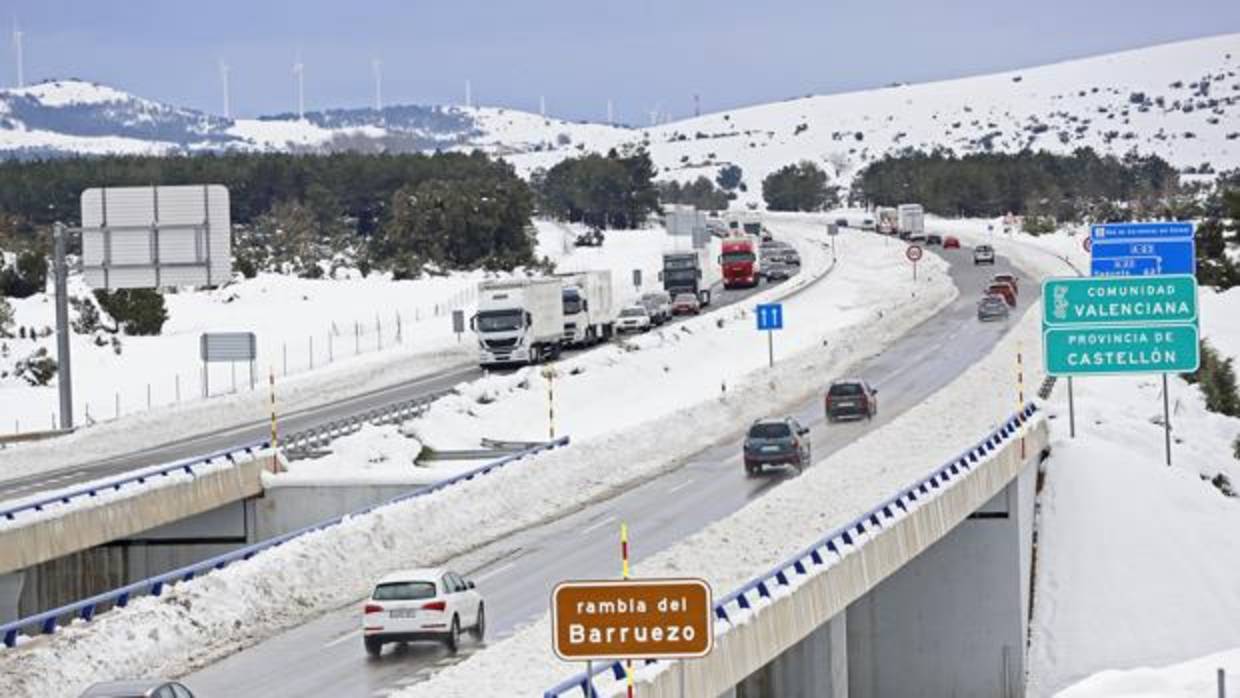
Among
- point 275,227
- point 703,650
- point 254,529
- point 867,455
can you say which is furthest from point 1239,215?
point 703,650

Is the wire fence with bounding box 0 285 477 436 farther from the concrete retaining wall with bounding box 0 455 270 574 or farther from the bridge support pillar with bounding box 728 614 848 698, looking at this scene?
the bridge support pillar with bounding box 728 614 848 698

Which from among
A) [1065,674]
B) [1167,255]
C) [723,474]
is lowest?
[1065,674]

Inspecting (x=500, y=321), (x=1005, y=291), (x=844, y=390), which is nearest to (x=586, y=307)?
(x=500, y=321)

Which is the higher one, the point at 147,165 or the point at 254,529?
the point at 147,165

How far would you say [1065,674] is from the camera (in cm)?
4369

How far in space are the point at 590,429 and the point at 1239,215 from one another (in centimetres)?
7500

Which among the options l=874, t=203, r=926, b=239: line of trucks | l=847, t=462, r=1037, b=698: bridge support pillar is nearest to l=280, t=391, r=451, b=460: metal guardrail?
l=847, t=462, r=1037, b=698: bridge support pillar

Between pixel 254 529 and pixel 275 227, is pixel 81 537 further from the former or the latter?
pixel 275 227

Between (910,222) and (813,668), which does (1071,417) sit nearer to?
(813,668)

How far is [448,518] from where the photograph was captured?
147 ft

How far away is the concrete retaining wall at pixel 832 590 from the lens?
84.2 feet

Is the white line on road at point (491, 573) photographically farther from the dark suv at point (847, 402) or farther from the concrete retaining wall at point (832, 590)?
the dark suv at point (847, 402)

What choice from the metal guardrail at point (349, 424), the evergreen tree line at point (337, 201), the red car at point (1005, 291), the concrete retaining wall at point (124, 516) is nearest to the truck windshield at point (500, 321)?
the metal guardrail at point (349, 424)

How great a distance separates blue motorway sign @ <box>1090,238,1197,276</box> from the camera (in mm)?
60094
